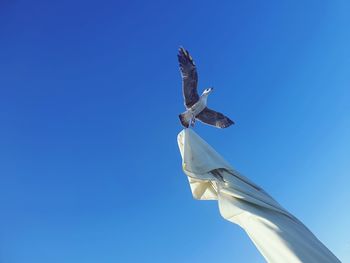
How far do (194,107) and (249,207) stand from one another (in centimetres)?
332

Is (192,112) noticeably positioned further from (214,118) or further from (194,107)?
(214,118)

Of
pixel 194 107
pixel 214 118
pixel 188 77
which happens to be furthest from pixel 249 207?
pixel 188 77

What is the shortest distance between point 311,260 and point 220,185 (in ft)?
3.98

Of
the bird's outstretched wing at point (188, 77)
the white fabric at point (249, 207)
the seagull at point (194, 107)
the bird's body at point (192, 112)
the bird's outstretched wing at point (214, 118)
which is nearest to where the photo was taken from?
the white fabric at point (249, 207)

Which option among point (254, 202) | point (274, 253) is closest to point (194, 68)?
point (254, 202)

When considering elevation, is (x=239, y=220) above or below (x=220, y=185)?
below

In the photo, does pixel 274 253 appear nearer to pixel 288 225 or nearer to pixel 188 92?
pixel 288 225

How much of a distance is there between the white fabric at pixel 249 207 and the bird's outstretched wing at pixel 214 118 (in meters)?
2.21

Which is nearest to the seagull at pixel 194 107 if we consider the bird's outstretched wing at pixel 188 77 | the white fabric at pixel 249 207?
the bird's outstretched wing at pixel 188 77

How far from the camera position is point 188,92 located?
23.5ft

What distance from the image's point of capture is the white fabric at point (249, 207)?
3051mm

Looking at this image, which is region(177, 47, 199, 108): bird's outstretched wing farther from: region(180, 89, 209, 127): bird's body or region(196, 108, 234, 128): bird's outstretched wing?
region(196, 108, 234, 128): bird's outstretched wing

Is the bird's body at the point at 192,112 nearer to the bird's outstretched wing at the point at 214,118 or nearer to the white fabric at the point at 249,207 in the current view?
the bird's outstretched wing at the point at 214,118

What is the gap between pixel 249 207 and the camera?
3570 mm
